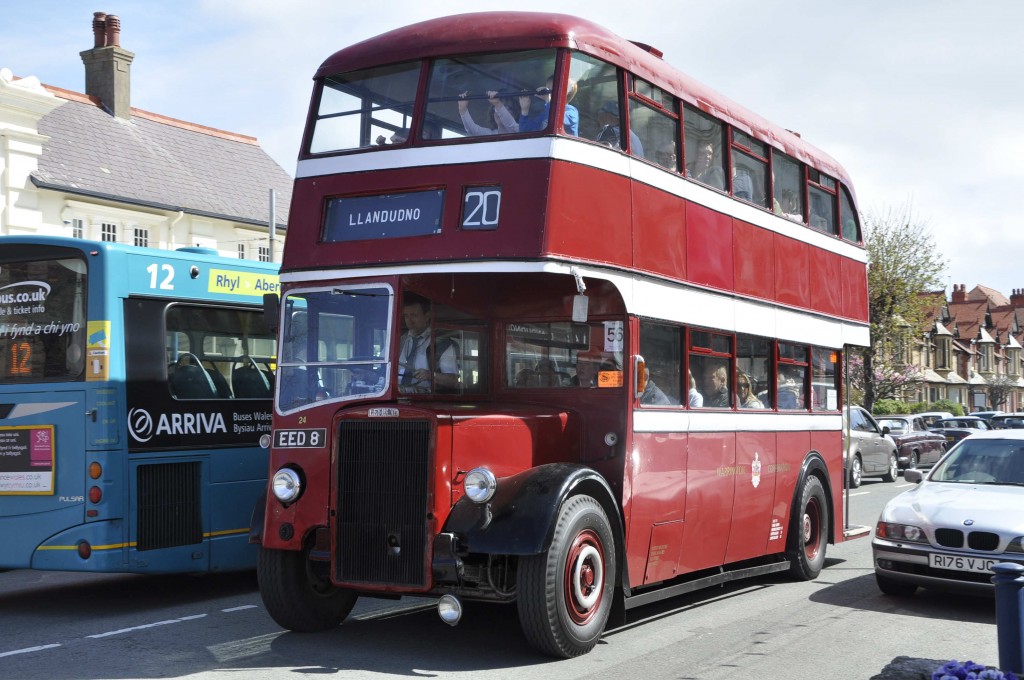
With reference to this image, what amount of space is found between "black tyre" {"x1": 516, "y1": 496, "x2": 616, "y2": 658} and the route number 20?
1.99 m

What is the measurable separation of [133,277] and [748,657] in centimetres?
611

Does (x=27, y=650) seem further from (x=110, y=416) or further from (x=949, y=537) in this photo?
(x=949, y=537)

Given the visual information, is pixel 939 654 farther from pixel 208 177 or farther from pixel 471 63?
pixel 208 177

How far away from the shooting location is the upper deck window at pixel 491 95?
323 inches

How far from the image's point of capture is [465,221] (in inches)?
316

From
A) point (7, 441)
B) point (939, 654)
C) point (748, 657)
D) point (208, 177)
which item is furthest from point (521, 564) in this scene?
point (208, 177)

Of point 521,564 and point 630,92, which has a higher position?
point 630,92

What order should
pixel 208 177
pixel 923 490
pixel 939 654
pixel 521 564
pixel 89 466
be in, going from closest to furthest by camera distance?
pixel 521 564 < pixel 939 654 < pixel 89 466 < pixel 923 490 < pixel 208 177

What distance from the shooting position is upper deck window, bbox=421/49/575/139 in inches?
323

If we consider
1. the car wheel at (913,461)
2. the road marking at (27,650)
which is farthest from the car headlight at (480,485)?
the car wheel at (913,461)

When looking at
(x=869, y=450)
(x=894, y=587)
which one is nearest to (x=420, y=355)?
(x=894, y=587)

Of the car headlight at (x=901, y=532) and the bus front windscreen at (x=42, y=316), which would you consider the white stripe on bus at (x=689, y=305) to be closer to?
the car headlight at (x=901, y=532)

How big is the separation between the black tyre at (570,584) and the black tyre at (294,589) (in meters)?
1.67

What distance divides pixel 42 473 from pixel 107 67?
98.1 feet
